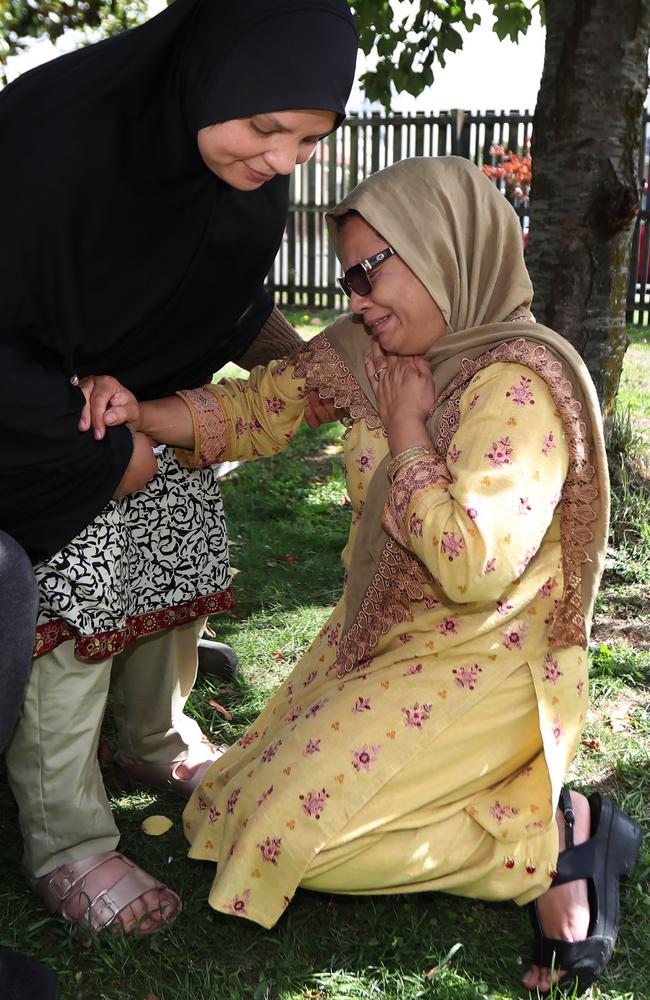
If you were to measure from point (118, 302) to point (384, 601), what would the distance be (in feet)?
3.00

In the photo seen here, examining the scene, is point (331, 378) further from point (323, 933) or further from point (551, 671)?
point (323, 933)

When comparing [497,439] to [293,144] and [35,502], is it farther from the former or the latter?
[35,502]

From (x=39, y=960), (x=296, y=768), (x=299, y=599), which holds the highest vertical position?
(x=296, y=768)

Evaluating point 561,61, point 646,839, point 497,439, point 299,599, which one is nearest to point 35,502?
point 497,439

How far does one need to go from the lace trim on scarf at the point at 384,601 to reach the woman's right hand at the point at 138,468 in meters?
0.60

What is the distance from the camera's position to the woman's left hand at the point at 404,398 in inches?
91.7

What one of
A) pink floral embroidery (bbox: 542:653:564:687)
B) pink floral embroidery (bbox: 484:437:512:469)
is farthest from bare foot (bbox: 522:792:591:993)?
pink floral embroidery (bbox: 484:437:512:469)

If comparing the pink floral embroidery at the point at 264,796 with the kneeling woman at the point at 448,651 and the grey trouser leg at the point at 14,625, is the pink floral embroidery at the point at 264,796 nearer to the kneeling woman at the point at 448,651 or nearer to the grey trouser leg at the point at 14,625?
the kneeling woman at the point at 448,651

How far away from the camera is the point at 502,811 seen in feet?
7.74

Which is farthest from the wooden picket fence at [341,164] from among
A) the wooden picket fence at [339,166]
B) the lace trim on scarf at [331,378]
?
Result: the lace trim on scarf at [331,378]

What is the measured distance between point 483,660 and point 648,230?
9.90 meters

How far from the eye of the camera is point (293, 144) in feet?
7.29

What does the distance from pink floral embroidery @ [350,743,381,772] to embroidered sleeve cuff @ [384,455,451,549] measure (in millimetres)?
469

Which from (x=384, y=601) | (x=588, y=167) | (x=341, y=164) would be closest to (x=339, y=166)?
(x=341, y=164)
